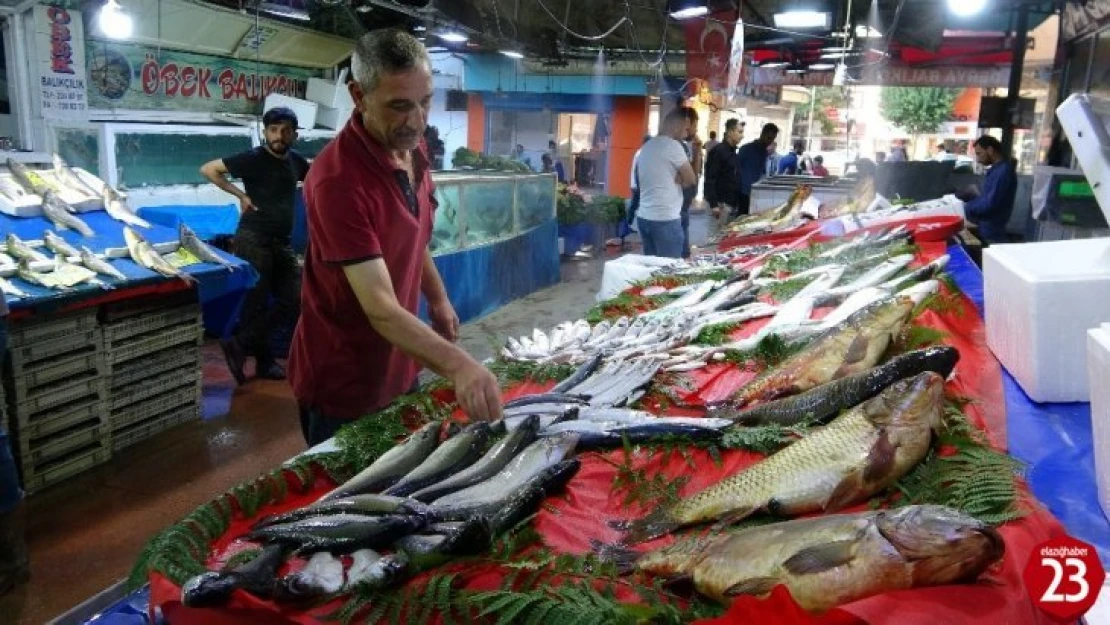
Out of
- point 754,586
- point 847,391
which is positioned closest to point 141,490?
point 847,391

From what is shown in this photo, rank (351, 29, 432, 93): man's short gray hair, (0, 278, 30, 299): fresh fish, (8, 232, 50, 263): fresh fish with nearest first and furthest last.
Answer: (351, 29, 432, 93): man's short gray hair
(0, 278, 30, 299): fresh fish
(8, 232, 50, 263): fresh fish

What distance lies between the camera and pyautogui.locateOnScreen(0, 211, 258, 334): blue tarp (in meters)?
4.59

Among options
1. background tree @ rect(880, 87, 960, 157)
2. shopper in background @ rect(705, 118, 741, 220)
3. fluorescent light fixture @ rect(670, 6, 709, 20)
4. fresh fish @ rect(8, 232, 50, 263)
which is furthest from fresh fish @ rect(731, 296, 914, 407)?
background tree @ rect(880, 87, 960, 157)

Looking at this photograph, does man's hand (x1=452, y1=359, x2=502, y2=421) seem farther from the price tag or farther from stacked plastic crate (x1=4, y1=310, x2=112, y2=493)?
stacked plastic crate (x1=4, y1=310, x2=112, y2=493)

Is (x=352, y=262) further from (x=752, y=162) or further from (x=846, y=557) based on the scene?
(x=752, y=162)

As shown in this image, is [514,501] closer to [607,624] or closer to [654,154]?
[607,624]

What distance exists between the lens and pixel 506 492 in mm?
2145

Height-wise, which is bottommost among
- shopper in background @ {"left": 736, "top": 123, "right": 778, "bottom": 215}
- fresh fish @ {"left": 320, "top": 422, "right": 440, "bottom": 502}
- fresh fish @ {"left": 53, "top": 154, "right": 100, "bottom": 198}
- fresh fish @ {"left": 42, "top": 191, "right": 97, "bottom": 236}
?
fresh fish @ {"left": 320, "top": 422, "right": 440, "bottom": 502}

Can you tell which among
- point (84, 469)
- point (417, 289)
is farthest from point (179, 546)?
point (84, 469)

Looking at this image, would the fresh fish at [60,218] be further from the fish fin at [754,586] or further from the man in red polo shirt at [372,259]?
the fish fin at [754,586]

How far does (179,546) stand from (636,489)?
46.8 inches

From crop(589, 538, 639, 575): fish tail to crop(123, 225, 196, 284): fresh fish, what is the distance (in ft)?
15.0

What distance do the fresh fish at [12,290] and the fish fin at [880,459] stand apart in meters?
4.61

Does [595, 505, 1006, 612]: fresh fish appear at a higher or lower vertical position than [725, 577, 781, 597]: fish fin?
higher
